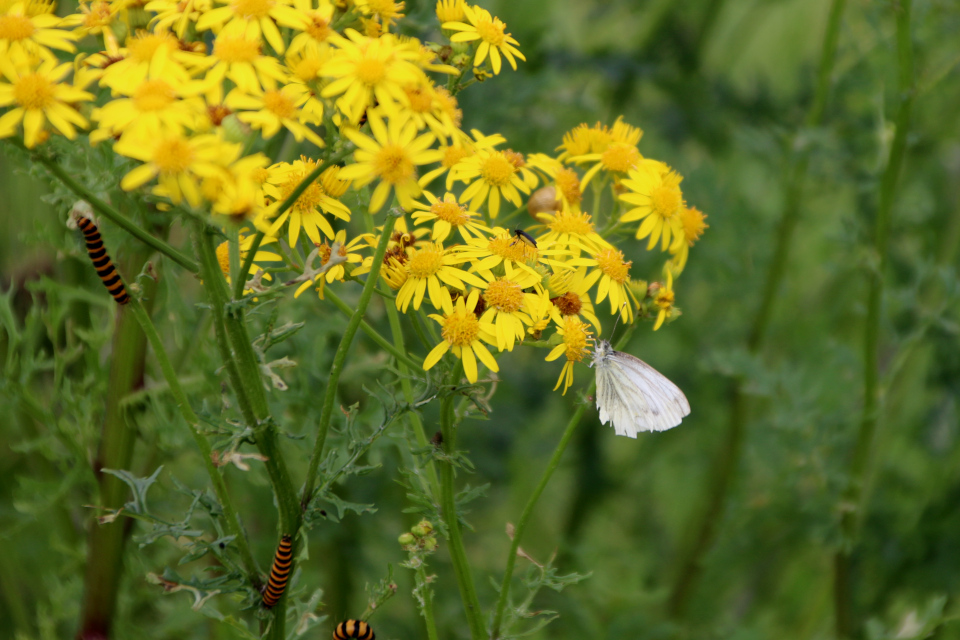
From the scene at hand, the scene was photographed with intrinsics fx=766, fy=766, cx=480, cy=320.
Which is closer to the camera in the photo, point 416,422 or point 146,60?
point 146,60

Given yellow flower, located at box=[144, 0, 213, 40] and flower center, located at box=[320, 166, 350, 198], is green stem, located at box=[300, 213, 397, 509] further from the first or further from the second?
yellow flower, located at box=[144, 0, 213, 40]

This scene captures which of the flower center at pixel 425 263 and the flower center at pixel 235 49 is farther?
the flower center at pixel 425 263

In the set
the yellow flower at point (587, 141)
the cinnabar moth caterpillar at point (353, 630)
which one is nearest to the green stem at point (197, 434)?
the cinnabar moth caterpillar at point (353, 630)

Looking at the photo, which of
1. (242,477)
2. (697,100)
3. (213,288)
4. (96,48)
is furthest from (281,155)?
(697,100)

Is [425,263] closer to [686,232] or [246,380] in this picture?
[246,380]

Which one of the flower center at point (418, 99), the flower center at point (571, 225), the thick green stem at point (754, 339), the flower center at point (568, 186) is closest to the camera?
the flower center at point (418, 99)

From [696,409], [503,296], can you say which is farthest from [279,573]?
[696,409]

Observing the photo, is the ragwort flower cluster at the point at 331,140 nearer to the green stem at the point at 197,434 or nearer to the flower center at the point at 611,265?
the flower center at the point at 611,265

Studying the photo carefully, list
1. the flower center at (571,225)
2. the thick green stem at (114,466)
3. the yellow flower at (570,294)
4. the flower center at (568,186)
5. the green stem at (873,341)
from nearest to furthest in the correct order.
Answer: the yellow flower at (570,294)
the flower center at (571,225)
the flower center at (568,186)
the thick green stem at (114,466)
the green stem at (873,341)
